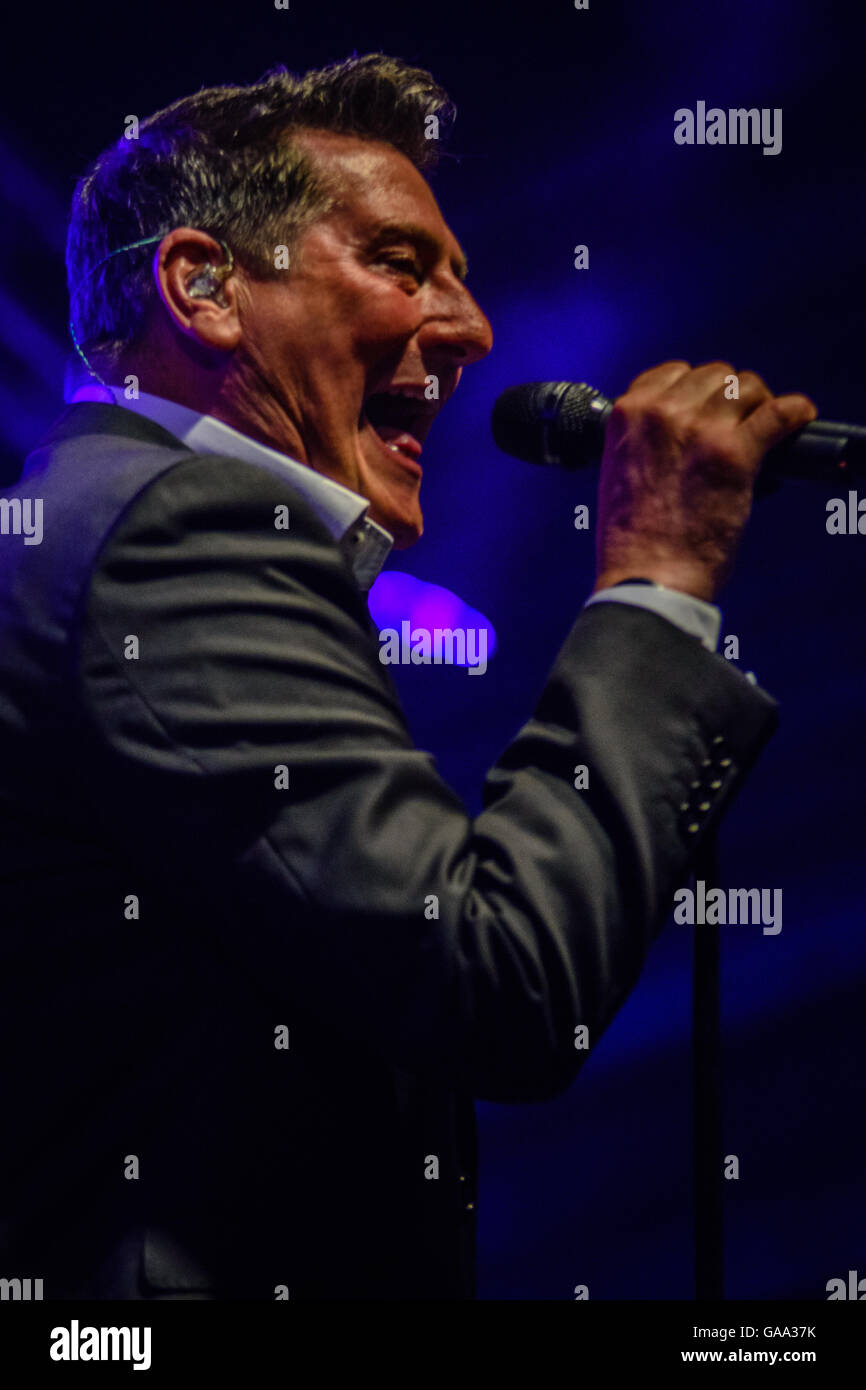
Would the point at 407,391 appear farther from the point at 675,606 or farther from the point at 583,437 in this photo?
the point at 675,606

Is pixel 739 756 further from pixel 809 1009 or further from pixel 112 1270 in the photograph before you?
pixel 809 1009

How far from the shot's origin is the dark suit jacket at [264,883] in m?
0.78

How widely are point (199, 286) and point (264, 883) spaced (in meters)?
0.66

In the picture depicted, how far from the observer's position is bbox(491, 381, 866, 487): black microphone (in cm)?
99

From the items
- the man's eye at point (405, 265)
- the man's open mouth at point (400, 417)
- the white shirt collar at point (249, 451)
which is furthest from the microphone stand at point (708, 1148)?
the man's eye at point (405, 265)

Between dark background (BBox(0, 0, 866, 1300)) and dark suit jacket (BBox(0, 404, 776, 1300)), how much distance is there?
1318 millimetres

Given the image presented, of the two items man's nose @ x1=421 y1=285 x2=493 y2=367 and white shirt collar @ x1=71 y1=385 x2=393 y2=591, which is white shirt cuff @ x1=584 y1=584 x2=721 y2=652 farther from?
man's nose @ x1=421 y1=285 x2=493 y2=367

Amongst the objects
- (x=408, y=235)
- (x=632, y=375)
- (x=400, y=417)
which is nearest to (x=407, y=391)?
(x=400, y=417)

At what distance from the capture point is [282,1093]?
855mm

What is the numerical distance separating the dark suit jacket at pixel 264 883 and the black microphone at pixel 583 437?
0.22 metres

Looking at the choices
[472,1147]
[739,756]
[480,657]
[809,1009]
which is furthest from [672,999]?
[739,756]

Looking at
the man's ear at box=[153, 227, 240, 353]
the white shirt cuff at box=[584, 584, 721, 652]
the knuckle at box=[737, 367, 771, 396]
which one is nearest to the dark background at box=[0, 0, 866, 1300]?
the man's ear at box=[153, 227, 240, 353]

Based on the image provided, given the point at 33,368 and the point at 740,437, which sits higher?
the point at 33,368

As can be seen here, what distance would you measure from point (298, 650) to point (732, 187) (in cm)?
154
